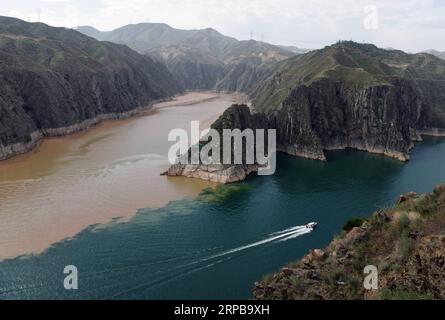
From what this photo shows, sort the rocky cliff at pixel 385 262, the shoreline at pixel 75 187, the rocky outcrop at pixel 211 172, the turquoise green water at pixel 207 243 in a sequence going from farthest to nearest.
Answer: the rocky outcrop at pixel 211 172, the shoreline at pixel 75 187, the turquoise green water at pixel 207 243, the rocky cliff at pixel 385 262

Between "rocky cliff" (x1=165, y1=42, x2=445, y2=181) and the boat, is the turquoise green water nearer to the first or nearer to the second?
the boat

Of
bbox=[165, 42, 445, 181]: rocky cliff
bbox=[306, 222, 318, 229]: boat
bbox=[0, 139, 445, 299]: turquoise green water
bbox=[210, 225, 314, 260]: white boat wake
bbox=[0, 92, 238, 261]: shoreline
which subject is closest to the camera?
bbox=[0, 139, 445, 299]: turquoise green water

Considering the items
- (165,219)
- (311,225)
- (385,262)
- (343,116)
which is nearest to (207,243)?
(165,219)

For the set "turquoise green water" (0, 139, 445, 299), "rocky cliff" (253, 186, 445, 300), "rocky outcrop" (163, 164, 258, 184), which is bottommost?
"turquoise green water" (0, 139, 445, 299)

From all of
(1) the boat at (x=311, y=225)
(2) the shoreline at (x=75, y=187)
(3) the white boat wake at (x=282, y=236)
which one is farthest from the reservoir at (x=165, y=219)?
(1) the boat at (x=311, y=225)

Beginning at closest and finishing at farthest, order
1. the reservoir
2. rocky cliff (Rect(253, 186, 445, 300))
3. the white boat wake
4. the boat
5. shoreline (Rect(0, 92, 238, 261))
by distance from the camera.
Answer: rocky cliff (Rect(253, 186, 445, 300)), the reservoir, the white boat wake, shoreline (Rect(0, 92, 238, 261)), the boat

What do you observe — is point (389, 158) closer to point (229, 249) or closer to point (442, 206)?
point (229, 249)

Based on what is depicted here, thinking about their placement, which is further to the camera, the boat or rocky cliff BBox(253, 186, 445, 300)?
the boat

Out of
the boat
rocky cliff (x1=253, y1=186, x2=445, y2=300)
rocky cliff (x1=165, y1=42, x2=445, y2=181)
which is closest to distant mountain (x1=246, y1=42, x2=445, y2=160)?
rocky cliff (x1=165, y1=42, x2=445, y2=181)

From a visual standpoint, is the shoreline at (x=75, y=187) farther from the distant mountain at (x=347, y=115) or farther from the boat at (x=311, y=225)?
the distant mountain at (x=347, y=115)
